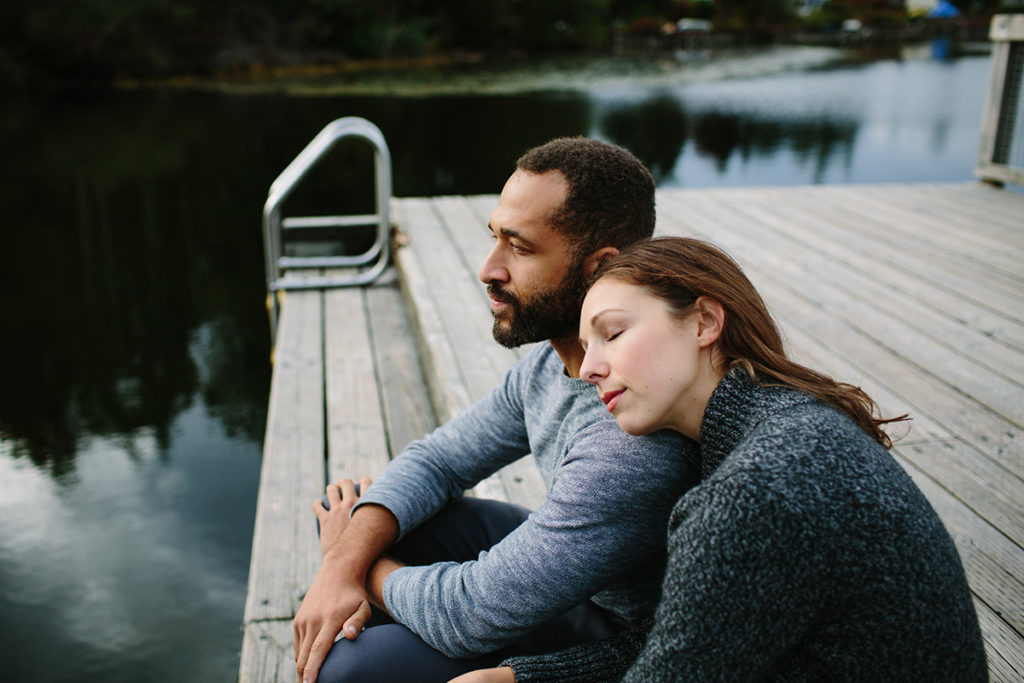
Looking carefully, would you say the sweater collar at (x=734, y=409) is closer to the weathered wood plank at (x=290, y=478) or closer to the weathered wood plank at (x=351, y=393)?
the weathered wood plank at (x=290, y=478)

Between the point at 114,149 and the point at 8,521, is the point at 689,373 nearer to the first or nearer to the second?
the point at 8,521

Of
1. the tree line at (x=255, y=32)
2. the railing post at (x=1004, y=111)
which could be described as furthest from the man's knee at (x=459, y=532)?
the tree line at (x=255, y=32)

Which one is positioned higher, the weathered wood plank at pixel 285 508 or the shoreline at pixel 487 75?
the shoreline at pixel 487 75

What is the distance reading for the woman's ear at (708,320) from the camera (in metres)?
0.98

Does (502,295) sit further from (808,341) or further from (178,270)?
(178,270)

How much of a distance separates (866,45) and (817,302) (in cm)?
3700

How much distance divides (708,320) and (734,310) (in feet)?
0.10

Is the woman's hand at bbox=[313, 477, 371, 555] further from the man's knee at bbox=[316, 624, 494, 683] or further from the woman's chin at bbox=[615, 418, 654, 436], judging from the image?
the woman's chin at bbox=[615, 418, 654, 436]

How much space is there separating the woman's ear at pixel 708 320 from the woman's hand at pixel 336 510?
2.46 feet

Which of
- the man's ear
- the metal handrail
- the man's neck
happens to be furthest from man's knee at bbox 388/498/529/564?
the metal handrail

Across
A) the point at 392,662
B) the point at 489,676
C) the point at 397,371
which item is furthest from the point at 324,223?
the point at 489,676

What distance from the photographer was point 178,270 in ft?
24.9

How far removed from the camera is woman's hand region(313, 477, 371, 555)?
4.92 feet

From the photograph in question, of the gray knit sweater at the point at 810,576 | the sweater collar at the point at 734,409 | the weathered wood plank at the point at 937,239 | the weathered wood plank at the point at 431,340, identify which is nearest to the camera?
the gray knit sweater at the point at 810,576
